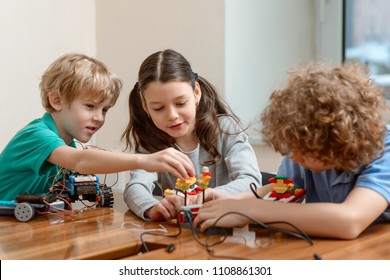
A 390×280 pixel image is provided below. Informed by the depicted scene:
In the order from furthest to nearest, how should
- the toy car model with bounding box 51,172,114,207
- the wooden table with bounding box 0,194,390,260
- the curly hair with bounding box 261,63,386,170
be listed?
the toy car model with bounding box 51,172,114,207, the curly hair with bounding box 261,63,386,170, the wooden table with bounding box 0,194,390,260

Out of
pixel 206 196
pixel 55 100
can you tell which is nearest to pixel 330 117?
pixel 206 196

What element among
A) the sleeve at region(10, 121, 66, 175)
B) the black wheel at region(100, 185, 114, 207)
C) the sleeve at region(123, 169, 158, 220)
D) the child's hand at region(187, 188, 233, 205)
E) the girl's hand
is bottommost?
the black wheel at region(100, 185, 114, 207)

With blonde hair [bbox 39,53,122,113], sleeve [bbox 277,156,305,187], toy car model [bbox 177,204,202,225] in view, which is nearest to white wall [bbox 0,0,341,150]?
blonde hair [bbox 39,53,122,113]

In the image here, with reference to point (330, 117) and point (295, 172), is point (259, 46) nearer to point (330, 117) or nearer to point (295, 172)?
point (295, 172)

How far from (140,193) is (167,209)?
7.1 inches

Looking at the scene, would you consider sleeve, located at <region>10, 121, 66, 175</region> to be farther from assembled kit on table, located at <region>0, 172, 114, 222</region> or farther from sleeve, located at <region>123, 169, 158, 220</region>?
sleeve, located at <region>123, 169, 158, 220</region>

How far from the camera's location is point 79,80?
1.87 metres

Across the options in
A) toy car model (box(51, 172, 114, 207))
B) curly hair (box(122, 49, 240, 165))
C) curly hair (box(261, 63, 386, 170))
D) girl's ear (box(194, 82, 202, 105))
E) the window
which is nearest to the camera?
curly hair (box(261, 63, 386, 170))

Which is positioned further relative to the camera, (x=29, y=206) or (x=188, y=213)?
(x=29, y=206)

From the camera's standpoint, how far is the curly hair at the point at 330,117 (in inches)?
46.6

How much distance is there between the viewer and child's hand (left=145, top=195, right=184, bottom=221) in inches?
57.1

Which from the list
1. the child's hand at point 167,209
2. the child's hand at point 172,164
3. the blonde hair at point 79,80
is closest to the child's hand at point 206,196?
the child's hand at point 167,209

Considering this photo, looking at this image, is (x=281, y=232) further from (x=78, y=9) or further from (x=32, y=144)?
(x=78, y=9)

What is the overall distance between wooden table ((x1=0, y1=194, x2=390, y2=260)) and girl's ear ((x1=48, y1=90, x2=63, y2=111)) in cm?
56
